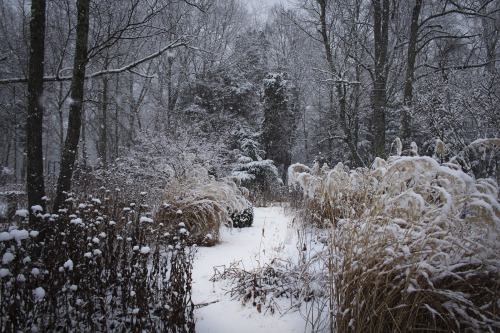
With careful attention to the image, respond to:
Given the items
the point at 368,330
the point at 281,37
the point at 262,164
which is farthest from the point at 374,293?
the point at 281,37

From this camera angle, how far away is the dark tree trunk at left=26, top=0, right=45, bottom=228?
3107 millimetres

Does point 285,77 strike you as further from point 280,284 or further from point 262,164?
point 280,284

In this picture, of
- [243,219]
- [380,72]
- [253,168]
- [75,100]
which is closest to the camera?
[75,100]

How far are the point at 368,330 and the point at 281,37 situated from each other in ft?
63.2

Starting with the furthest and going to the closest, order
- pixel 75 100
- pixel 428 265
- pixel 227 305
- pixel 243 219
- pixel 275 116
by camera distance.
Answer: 1. pixel 275 116
2. pixel 243 219
3. pixel 75 100
4. pixel 227 305
5. pixel 428 265

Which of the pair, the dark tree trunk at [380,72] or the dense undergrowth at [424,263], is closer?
the dense undergrowth at [424,263]

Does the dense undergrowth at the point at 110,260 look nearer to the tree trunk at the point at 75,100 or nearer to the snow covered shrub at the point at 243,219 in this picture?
the snow covered shrub at the point at 243,219

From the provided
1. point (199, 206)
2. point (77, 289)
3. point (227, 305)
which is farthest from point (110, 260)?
point (199, 206)

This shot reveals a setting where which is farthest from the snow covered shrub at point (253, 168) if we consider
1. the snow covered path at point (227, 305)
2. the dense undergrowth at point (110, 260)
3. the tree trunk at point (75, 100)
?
the tree trunk at point (75, 100)

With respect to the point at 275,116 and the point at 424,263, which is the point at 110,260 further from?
the point at 275,116

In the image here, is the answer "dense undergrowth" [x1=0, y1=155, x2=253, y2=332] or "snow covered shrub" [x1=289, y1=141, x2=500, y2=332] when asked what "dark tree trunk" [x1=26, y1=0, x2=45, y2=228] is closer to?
"dense undergrowth" [x1=0, y1=155, x2=253, y2=332]

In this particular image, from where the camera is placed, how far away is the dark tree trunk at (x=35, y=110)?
10.2 ft

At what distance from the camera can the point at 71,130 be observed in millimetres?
3461

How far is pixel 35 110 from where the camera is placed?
3.17 m
